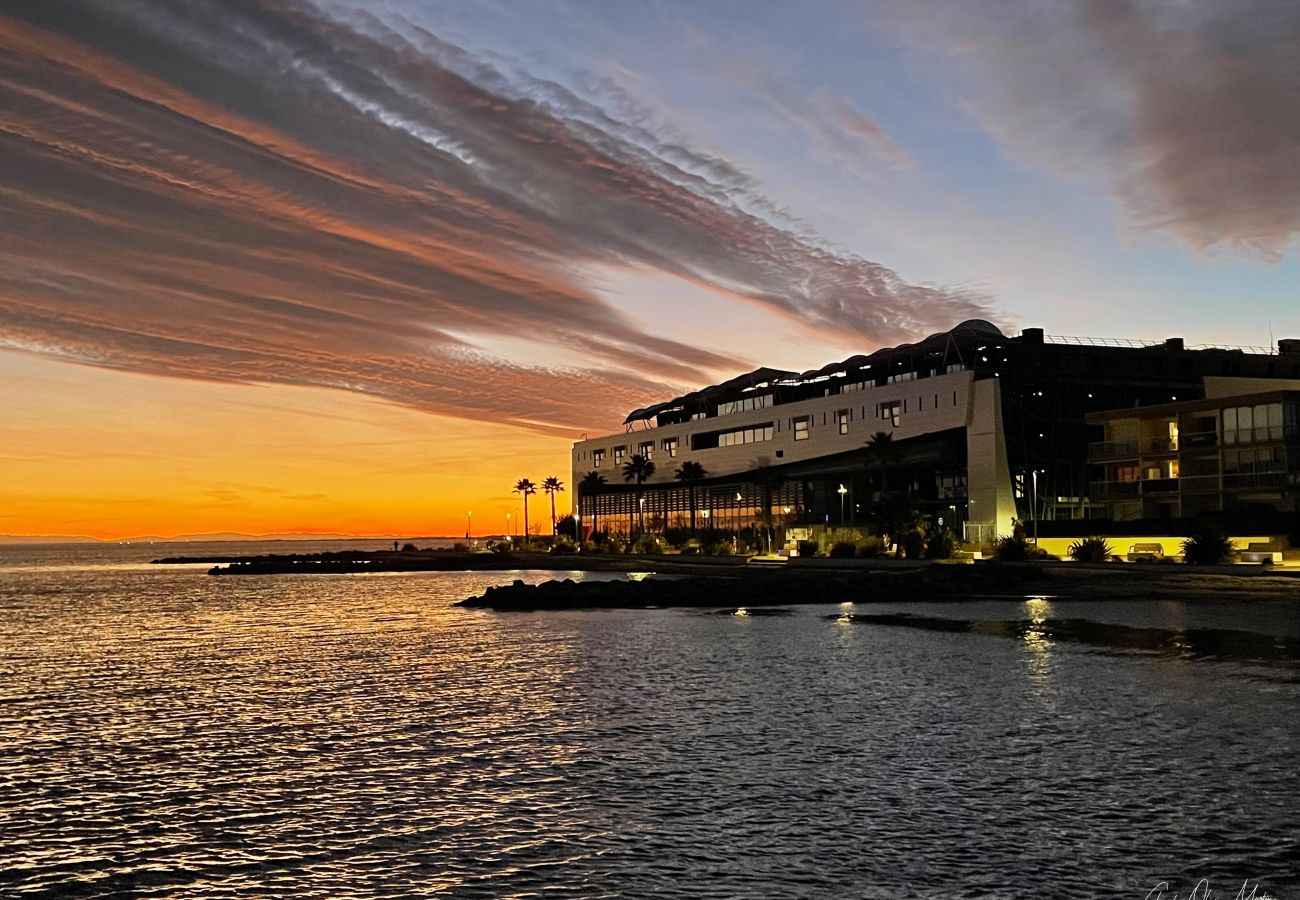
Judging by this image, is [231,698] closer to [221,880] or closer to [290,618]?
[221,880]

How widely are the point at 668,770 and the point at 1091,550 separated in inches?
2488

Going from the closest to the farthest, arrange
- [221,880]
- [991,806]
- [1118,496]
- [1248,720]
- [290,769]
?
[221,880] → [991,806] → [290,769] → [1248,720] → [1118,496]

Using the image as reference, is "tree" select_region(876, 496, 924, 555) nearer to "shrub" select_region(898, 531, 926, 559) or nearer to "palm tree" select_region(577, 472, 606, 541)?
"shrub" select_region(898, 531, 926, 559)

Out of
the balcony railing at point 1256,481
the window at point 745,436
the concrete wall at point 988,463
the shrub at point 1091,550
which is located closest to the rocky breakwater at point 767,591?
the shrub at point 1091,550

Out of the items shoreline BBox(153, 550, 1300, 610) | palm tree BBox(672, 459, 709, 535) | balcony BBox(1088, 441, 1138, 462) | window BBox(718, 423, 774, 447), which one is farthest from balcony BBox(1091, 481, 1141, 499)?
palm tree BBox(672, 459, 709, 535)

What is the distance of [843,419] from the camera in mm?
117875

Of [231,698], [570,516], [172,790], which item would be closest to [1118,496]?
[231,698]

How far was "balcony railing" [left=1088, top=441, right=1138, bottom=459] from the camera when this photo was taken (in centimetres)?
8475

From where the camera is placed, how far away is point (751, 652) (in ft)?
117

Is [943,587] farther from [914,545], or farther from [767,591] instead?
[914,545]

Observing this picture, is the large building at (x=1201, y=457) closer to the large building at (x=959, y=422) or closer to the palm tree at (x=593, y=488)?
the large building at (x=959, y=422)

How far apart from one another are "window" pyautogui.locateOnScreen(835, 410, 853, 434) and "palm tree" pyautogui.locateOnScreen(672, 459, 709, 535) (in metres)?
25.4

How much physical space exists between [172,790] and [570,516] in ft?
536

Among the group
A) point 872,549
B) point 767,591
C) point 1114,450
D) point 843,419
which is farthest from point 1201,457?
point 843,419
